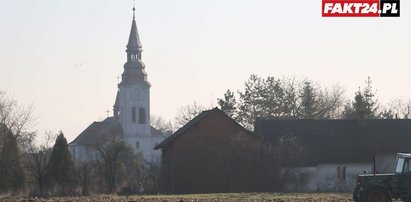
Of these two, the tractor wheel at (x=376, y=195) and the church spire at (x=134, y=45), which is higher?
the church spire at (x=134, y=45)

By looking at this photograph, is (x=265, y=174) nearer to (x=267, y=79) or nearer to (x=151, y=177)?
(x=151, y=177)

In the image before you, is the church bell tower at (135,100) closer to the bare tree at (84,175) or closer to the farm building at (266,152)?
the farm building at (266,152)

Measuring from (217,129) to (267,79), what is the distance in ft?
107

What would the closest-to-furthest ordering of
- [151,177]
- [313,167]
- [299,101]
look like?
[313,167]
[151,177]
[299,101]

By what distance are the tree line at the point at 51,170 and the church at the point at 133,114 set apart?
2770 inches

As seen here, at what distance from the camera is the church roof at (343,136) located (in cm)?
7238

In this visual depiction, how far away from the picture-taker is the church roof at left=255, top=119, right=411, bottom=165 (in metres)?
72.4

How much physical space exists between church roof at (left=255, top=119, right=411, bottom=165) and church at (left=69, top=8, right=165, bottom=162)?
233 ft

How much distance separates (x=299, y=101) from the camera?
96.8m

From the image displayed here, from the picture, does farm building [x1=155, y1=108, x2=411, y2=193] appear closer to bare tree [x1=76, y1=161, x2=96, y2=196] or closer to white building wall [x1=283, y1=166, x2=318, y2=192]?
white building wall [x1=283, y1=166, x2=318, y2=192]

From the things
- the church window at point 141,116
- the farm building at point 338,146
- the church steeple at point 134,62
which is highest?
the church steeple at point 134,62

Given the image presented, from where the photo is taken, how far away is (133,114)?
152250mm

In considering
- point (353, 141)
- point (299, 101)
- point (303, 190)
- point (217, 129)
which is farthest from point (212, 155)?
point (299, 101)

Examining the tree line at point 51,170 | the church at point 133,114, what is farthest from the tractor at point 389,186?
the church at point 133,114
